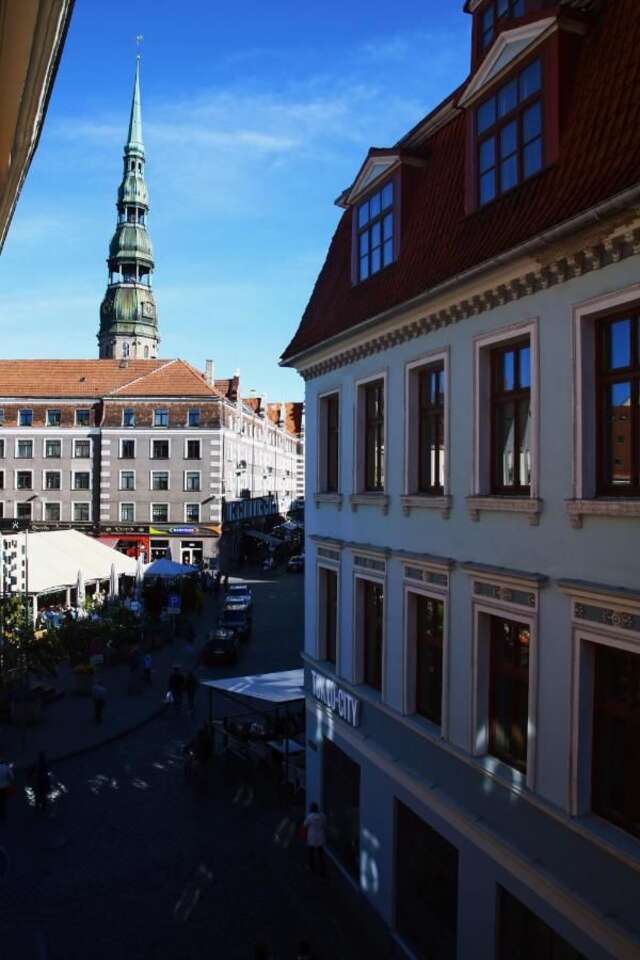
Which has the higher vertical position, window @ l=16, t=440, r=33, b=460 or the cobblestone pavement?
window @ l=16, t=440, r=33, b=460

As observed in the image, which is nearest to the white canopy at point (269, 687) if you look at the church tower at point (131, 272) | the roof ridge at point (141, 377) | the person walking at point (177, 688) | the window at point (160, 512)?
the person walking at point (177, 688)

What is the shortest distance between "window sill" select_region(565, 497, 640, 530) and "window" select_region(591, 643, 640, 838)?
1305mm

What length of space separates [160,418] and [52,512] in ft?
35.4

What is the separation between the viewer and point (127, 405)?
56156 mm

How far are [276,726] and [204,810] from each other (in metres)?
3.97

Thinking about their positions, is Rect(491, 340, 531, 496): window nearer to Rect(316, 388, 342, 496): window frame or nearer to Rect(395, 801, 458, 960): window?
Rect(395, 801, 458, 960): window

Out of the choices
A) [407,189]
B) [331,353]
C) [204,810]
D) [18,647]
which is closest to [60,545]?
[18,647]

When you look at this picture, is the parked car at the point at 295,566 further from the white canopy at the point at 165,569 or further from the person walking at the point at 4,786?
the person walking at the point at 4,786

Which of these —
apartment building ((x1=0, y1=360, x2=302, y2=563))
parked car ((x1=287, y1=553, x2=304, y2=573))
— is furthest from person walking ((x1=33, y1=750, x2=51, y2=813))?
parked car ((x1=287, y1=553, x2=304, y2=573))

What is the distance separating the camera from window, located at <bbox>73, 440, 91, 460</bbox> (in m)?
56.9

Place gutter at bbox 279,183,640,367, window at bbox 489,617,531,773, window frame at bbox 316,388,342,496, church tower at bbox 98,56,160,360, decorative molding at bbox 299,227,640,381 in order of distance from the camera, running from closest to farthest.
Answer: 1. gutter at bbox 279,183,640,367
2. decorative molding at bbox 299,227,640,381
3. window at bbox 489,617,531,773
4. window frame at bbox 316,388,342,496
5. church tower at bbox 98,56,160,360

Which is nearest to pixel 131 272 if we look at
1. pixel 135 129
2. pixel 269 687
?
pixel 135 129

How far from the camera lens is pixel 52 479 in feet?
188

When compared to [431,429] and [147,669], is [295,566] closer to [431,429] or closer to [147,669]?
[147,669]
